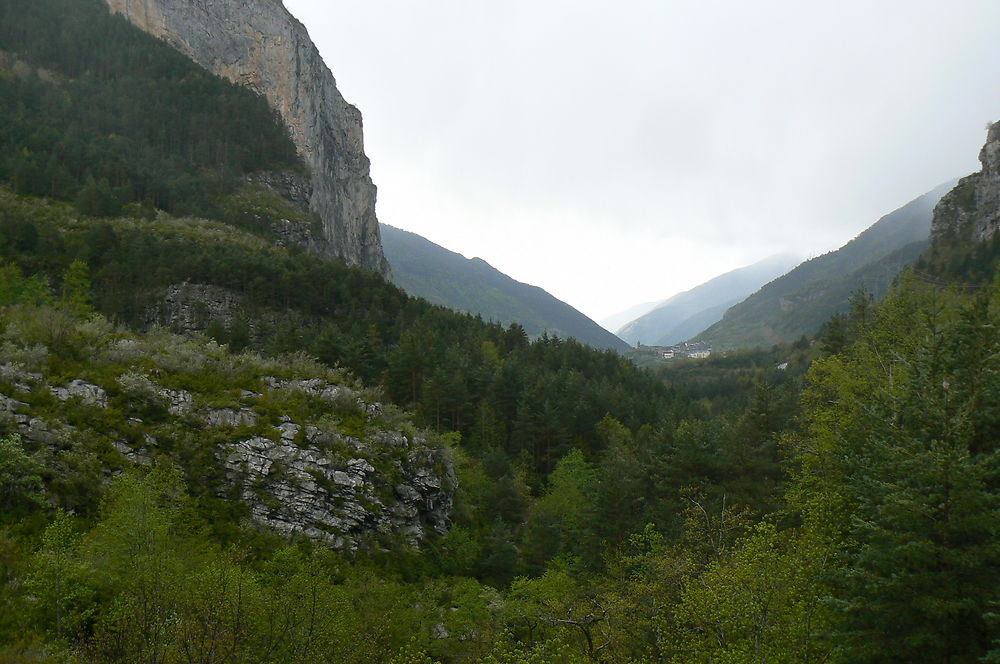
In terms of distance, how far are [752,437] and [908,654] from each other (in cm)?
3153

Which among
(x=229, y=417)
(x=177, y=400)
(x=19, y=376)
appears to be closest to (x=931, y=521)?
(x=229, y=417)

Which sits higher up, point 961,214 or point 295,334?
point 961,214

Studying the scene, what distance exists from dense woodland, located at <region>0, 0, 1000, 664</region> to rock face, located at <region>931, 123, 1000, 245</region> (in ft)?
298

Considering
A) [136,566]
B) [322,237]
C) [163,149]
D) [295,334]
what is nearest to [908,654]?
[136,566]

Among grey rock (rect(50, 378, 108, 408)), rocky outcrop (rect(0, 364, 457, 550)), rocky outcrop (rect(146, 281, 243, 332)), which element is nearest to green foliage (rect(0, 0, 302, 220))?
rocky outcrop (rect(146, 281, 243, 332))

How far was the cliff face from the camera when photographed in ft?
449

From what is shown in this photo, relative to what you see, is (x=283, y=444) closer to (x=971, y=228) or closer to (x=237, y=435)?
(x=237, y=435)

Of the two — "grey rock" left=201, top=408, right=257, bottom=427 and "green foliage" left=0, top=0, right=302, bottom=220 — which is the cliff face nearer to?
"green foliage" left=0, top=0, right=302, bottom=220

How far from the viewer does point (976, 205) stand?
126812 millimetres

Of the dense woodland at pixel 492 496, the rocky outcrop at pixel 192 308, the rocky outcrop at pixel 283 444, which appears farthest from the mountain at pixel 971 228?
the rocky outcrop at pixel 192 308

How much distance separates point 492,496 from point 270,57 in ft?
463

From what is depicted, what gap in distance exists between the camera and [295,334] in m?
60.0

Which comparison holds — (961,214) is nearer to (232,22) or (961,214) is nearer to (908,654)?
(908,654)

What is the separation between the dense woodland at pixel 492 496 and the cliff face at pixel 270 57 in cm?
5300
